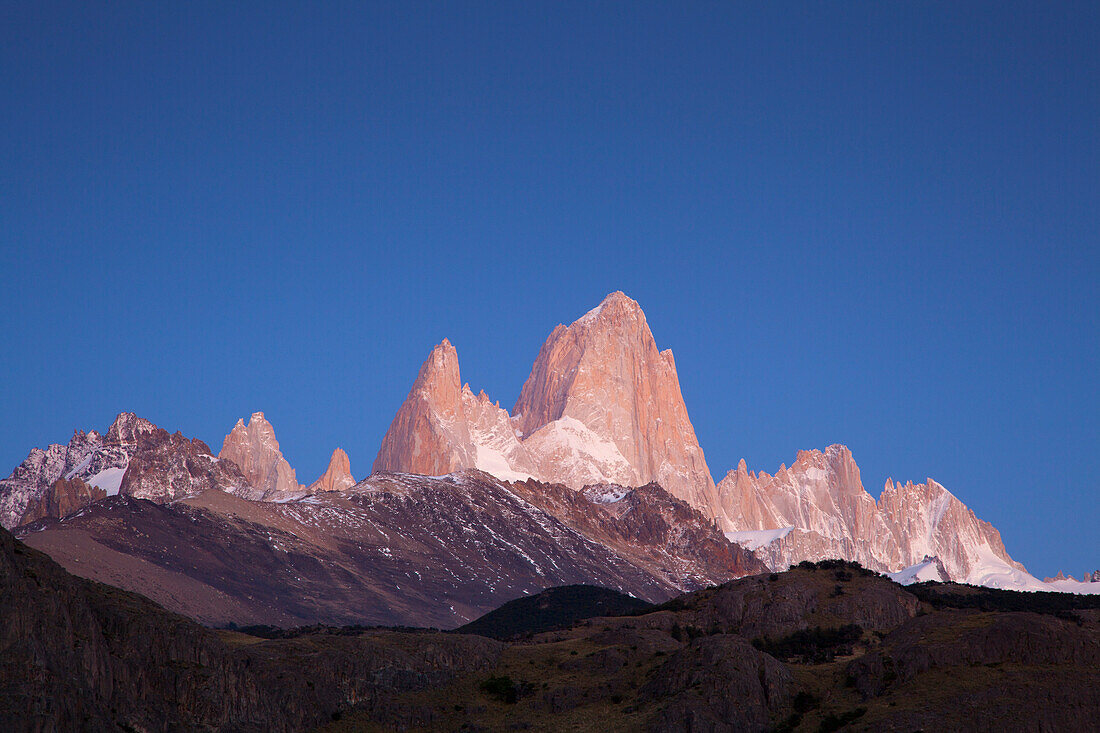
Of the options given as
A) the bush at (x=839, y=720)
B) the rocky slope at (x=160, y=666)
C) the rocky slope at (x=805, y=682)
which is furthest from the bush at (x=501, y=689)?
the bush at (x=839, y=720)

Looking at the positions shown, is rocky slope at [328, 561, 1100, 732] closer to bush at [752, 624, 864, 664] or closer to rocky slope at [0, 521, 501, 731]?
bush at [752, 624, 864, 664]

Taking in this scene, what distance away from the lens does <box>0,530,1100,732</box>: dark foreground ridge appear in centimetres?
9712

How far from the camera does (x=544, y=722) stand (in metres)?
128

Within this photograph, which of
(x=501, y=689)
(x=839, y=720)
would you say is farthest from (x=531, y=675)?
(x=839, y=720)

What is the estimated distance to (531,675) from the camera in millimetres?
144875

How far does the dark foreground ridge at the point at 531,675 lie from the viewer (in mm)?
97125

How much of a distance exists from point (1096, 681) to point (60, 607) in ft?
305

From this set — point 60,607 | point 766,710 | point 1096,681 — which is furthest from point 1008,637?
point 60,607

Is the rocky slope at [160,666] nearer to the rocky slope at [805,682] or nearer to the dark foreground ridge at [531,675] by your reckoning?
the dark foreground ridge at [531,675]

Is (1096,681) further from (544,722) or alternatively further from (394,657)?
(394,657)

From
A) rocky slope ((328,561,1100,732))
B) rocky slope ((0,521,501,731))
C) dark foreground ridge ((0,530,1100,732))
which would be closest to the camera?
rocky slope ((0,521,501,731))

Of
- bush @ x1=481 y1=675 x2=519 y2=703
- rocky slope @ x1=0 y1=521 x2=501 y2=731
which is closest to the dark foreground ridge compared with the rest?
rocky slope @ x1=0 y1=521 x2=501 y2=731

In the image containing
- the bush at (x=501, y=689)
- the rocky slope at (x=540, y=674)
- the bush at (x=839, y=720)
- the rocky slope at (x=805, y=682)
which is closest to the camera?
the rocky slope at (x=540, y=674)

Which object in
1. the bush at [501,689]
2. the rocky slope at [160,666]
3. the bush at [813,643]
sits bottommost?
the rocky slope at [160,666]
